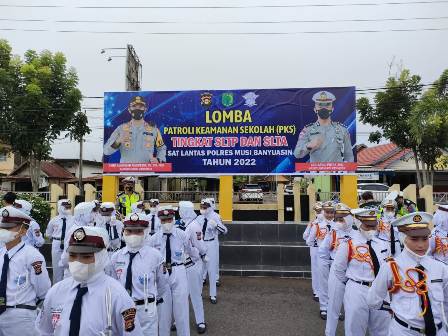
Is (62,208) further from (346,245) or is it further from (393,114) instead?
(393,114)

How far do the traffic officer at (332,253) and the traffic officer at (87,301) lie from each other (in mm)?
3444

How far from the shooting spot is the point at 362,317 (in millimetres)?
4688

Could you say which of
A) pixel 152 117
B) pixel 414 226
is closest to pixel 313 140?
pixel 152 117

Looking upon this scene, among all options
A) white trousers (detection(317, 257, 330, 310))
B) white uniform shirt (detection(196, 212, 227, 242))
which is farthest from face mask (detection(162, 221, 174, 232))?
white trousers (detection(317, 257, 330, 310))

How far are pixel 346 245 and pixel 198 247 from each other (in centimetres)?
250

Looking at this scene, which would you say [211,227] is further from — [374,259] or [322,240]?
[374,259]

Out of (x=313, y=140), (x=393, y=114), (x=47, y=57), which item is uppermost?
(x=47, y=57)

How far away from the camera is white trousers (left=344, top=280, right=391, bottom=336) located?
4.70 m

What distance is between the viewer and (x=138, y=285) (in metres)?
4.27

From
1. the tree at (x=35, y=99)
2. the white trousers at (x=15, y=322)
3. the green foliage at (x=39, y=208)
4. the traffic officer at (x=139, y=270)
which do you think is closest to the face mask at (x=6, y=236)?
the white trousers at (x=15, y=322)

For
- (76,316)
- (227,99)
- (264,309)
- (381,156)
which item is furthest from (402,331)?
(381,156)

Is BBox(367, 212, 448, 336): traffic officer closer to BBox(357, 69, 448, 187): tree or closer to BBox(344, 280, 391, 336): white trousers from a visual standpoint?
BBox(344, 280, 391, 336): white trousers

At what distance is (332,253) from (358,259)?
1.93m

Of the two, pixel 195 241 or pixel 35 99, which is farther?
pixel 35 99
